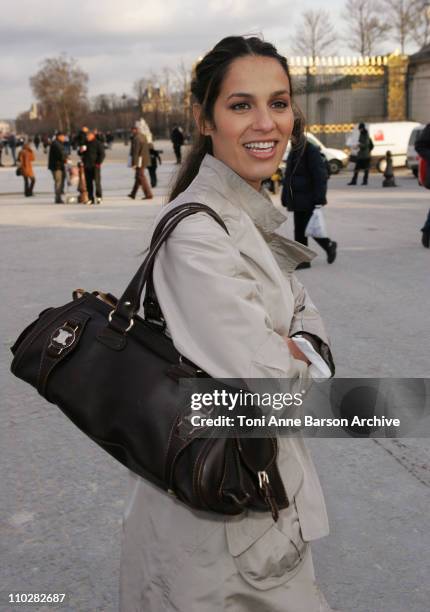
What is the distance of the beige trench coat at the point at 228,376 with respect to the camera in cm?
138

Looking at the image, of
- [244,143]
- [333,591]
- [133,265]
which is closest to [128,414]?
[244,143]

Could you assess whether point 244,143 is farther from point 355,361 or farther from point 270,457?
point 355,361

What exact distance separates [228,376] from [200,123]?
0.68 meters

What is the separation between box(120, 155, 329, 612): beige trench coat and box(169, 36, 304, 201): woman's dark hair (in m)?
0.12

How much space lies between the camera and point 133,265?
29.5ft

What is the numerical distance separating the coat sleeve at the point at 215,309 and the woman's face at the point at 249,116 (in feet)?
0.99

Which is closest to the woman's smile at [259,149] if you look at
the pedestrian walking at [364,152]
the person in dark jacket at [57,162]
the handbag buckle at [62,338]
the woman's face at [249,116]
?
the woman's face at [249,116]

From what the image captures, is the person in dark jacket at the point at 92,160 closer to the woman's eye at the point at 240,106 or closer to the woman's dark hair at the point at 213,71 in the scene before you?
the woman's dark hair at the point at 213,71

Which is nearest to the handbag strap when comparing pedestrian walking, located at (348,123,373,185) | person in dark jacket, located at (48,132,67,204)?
person in dark jacket, located at (48,132,67,204)

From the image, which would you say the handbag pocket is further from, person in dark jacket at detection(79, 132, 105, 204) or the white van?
the white van

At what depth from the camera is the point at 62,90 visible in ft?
320

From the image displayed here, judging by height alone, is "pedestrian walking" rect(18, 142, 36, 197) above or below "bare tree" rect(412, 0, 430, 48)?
below

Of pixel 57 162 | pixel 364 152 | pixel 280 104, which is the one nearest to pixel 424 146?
pixel 280 104

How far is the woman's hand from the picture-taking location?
1.53 metres
